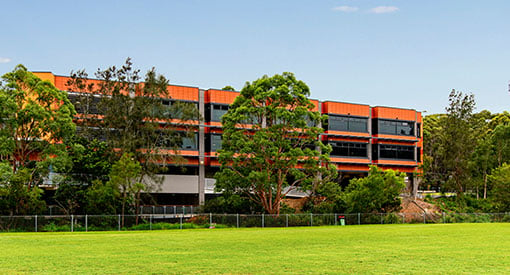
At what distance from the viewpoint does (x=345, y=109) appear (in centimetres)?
7125

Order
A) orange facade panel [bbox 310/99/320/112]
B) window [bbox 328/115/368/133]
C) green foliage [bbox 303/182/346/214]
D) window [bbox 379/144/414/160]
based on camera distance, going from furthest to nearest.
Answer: window [bbox 379/144/414/160] → window [bbox 328/115/368/133] → orange facade panel [bbox 310/99/320/112] → green foliage [bbox 303/182/346/214]

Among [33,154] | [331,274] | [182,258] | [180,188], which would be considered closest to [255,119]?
[180,188]

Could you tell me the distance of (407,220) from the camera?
175 ft

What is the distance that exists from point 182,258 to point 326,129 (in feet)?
175

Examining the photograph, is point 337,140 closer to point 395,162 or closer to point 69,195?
point 395,162

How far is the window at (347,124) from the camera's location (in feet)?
231

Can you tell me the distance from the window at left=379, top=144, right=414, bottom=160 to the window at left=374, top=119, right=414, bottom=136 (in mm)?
1800

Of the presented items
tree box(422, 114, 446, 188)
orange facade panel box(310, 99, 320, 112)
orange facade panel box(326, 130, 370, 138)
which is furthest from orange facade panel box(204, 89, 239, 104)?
tree box(422, 114, 446, 188)

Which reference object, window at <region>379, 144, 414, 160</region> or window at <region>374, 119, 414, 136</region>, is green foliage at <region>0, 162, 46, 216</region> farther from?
window at <region>379, 144, 414, 160</region>

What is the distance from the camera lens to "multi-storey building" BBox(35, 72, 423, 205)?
61.1 m

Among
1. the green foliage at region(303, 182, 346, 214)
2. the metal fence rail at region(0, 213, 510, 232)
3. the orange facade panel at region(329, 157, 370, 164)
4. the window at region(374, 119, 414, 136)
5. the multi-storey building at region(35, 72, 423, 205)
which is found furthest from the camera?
the window at region(374, 119, 414, 136)

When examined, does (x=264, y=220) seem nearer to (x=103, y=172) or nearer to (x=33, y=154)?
(x=103, y=172)

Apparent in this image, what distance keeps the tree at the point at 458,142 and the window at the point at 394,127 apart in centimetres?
490

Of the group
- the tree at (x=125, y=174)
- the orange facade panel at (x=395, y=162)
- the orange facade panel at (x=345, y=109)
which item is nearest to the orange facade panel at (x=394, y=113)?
the orange facade panel at (x=345, y=109)
